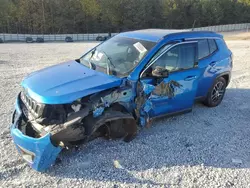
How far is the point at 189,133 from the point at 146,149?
104 centimetres

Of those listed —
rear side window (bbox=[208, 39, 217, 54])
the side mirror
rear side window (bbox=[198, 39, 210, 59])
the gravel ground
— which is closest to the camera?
the gravel ground

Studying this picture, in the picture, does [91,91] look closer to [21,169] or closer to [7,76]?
[21,169]

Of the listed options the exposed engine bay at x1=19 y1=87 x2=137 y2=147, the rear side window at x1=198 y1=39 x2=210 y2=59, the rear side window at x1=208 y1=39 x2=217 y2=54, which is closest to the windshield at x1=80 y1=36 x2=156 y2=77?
the exposed engine bay at x1=19 y1=87 x2=137 y2=147

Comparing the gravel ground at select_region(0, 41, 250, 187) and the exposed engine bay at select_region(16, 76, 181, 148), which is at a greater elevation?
the exposed engine bay at select_region(16, 76, 181, 148)

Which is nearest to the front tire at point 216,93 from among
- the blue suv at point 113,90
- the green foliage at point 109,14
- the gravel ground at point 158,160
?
the blue suv at point 113,90

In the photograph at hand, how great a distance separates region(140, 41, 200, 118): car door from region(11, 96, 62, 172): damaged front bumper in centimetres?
160

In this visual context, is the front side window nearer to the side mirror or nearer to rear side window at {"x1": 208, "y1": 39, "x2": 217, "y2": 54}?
the side mirror

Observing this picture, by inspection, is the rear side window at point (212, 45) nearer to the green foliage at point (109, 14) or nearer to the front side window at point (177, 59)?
the front side window at point (177, 59)

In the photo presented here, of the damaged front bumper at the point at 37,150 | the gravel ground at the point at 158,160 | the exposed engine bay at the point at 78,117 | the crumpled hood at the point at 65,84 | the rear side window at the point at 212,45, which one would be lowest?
the gravel ground at the point at 158,160

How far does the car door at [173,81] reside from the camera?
13.2 ft

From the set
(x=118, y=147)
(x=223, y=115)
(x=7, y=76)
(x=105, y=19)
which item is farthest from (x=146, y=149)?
(x=105, y=19)

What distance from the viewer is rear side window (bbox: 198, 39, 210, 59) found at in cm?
500

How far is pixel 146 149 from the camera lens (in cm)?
383

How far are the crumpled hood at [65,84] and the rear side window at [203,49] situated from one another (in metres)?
2.19
